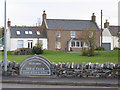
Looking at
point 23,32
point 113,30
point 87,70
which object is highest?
point 113,30

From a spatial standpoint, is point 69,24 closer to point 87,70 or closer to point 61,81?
point 87,70

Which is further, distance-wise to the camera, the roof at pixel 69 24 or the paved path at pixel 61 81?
the roof at pixel 69 24

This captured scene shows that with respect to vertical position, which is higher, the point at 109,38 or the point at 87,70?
the point at 109,38

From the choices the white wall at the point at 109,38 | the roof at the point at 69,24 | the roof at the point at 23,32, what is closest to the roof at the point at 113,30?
the white wall at the point at 109,38

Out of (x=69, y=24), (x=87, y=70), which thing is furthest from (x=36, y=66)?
(x=69, y=24)

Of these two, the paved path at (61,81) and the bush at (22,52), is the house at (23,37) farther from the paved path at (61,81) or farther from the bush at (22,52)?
the paved path at (61,81)

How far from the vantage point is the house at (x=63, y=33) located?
2035 inches

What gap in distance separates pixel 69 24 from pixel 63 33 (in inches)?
140

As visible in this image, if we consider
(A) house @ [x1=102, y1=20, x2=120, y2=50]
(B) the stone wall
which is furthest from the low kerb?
(A) house @ [x1=102, y1=20, x2=120, y2=50]

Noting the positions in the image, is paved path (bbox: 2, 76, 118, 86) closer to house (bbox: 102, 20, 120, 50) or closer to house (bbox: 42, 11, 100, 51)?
house (bbox: 42, 11, 100, 51)

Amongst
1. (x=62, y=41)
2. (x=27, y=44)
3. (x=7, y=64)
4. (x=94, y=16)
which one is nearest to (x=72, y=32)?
(x=62, y=41)

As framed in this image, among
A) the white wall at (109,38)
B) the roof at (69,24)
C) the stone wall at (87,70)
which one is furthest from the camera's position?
the white wall at (109,38)

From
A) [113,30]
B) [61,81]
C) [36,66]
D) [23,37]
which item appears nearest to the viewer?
[61,81]

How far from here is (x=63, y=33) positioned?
5253cm
